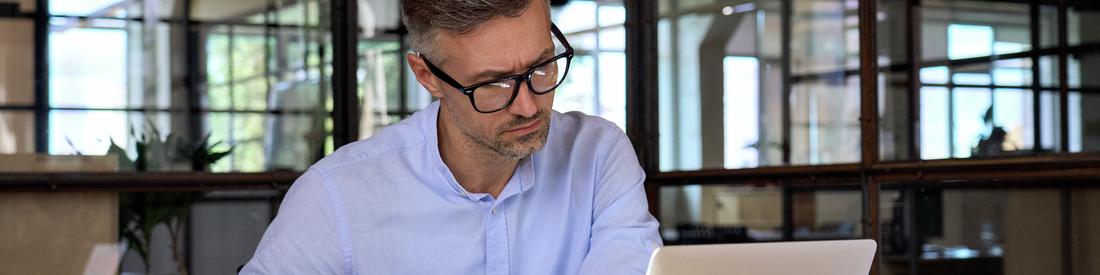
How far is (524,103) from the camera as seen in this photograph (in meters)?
1.66

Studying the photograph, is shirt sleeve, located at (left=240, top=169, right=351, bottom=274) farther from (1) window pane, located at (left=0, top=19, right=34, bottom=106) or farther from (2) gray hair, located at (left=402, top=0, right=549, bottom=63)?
(1) window pane, located at (left=0, top=19, right=34, bottom=106)

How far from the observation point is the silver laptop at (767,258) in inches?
52.0

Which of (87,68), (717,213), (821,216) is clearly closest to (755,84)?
(821,216)

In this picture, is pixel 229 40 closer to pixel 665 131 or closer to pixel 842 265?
pixel 665 131

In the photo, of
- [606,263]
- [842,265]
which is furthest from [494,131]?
[842,265]

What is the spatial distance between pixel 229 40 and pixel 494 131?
341cm

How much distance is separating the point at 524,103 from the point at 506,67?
54 millimetres

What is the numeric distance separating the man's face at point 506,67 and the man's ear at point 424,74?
38mm

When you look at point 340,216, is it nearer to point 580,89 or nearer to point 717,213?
point 580,89

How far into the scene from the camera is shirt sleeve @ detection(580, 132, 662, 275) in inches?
65.0

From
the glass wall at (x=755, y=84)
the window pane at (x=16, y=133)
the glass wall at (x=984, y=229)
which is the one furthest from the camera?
the glass wall at (x=755, y=84)

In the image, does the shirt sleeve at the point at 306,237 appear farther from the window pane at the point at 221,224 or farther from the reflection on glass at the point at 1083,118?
the reflection on glass at the point at 1083,118

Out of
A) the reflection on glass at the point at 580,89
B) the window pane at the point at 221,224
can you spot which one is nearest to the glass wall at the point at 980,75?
the reflection on glass at the point at 580,89

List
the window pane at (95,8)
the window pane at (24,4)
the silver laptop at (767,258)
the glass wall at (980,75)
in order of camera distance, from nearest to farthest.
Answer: the silver laptop at (767,258) < the window pane at (24,4) < the window pane at (95,8) < the glass wall at (980,75)
